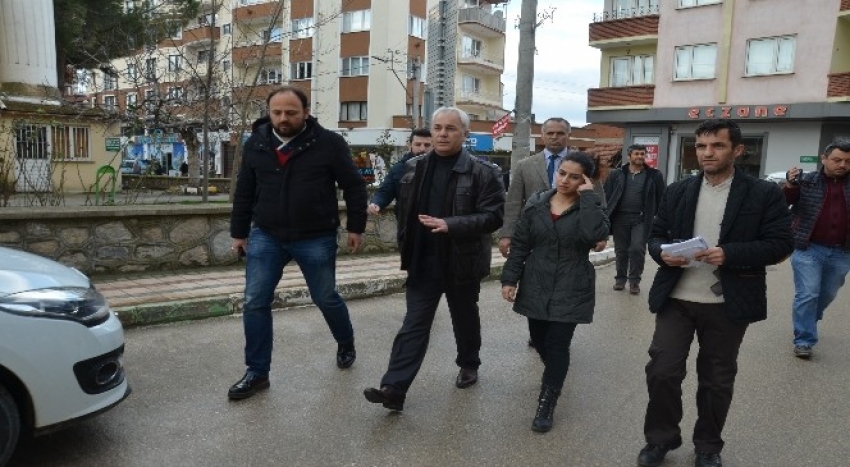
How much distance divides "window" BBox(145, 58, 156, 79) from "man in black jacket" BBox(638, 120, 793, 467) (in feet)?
44.3

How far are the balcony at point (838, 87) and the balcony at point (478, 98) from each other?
21615 millimetres

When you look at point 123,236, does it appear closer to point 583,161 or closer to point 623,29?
point 583,161

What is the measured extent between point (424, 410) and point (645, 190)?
15.3 feet

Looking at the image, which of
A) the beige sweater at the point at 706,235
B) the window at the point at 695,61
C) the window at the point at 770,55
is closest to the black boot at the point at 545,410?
the beige sweater at the point at 706,235

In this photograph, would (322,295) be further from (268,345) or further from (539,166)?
(539,166)

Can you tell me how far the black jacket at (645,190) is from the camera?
7371mm

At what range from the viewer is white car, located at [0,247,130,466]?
2.77 metres

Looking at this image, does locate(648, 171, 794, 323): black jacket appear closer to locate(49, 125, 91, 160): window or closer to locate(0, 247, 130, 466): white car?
locate(0, 247, 130, 466): white car

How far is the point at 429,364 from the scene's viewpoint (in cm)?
476

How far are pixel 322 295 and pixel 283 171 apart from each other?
2.83 feet

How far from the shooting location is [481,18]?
39.7m

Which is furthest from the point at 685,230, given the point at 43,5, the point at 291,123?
the point at 43,5

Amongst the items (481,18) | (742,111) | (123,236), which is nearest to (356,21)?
(481,18)

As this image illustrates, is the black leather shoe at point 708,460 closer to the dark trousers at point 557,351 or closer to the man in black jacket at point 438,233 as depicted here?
the dark trousers at point 557,351
